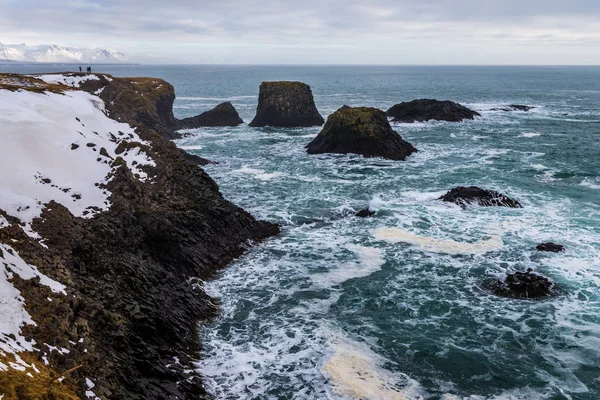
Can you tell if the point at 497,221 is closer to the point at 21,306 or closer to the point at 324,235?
the point at 324,235

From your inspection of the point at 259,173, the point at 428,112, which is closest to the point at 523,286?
the point at 259,173

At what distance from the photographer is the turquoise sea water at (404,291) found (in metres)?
16.0

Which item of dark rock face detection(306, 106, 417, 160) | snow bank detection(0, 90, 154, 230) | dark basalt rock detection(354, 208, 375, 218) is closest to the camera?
snow bank detection(0, 90, 154, 230)

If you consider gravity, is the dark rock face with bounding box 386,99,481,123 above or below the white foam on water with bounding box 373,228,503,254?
above

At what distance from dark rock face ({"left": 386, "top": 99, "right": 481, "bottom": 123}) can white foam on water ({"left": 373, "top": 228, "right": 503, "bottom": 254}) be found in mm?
52500

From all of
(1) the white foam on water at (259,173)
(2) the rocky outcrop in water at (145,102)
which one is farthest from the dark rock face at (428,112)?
(1) the white foam on water at (259,173)

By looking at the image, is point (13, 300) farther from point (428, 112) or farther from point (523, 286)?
point (428, 112)

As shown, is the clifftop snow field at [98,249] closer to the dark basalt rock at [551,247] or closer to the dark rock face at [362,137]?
the dark basalt rock at [551,247]

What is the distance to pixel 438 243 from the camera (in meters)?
27.8

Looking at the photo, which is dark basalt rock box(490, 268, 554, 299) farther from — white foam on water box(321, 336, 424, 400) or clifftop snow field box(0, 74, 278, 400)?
clifftop snow field box(0, 74, 278, 400)

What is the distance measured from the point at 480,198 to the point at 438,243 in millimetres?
9347

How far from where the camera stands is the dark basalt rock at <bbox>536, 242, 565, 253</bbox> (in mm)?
26094

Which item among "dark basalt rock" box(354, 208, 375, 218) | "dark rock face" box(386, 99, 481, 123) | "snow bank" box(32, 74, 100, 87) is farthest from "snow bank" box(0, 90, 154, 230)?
"dark rock face" box(386, 99, 481, 123)

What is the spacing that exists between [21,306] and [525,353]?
17.2 metres
